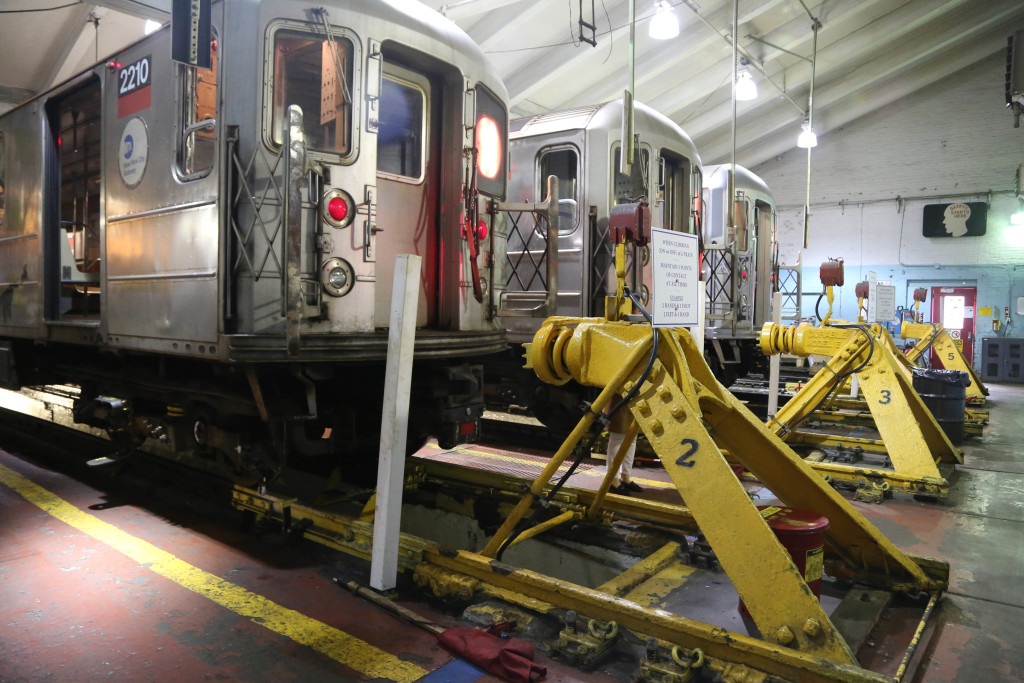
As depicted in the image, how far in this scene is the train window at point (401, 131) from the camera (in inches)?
177

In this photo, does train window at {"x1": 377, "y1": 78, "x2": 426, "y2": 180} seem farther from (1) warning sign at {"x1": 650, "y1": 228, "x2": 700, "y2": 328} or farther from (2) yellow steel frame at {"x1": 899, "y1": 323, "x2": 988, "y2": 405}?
(2) yellow steel frame at {"x1": 899, "y1": 323, "x2": 988, "y2": 405}

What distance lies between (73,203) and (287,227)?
252 inches

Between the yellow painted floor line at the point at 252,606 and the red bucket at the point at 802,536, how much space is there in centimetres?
154

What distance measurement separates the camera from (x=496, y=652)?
2.71m

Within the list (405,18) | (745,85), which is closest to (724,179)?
(745,85)

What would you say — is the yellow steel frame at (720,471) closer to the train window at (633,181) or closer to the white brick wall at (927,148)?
the train window at (633,181)

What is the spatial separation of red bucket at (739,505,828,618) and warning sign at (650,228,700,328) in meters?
0.95

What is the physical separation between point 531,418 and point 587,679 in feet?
19.5

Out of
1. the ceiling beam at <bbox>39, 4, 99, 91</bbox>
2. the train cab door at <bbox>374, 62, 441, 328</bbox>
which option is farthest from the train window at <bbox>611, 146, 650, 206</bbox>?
the ceiling beam at <bbox>39, 4, 99, 91</bbox>

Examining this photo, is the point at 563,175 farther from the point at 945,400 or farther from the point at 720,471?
the point at 720,471

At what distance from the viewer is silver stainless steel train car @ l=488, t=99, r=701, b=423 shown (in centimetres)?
689

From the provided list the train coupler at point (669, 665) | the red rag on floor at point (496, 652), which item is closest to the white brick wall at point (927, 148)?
the train coupler at point (669, 665)

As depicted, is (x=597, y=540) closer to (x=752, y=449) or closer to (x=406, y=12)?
(x=752, y=449)

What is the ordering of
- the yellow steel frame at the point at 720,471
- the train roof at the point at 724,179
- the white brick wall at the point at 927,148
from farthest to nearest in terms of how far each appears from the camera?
1. the white brick wall at the point at 927,148
2. the train roof at the point at 724,179
3. the yellow steel frame at the point at 720,471
